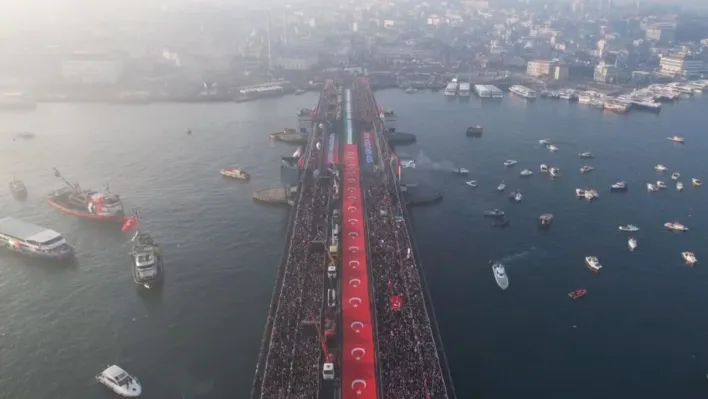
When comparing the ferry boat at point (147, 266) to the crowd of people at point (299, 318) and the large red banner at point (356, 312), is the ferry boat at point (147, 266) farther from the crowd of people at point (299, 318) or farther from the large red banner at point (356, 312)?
the large red banner at point (356, 312)

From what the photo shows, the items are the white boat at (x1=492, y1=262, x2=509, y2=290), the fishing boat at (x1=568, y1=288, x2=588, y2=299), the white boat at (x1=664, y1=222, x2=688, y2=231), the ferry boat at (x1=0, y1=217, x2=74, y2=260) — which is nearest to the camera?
the fishing boat at (x1=568, y1=288, x2=588, y2=299)

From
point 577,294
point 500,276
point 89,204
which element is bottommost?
point 577,294

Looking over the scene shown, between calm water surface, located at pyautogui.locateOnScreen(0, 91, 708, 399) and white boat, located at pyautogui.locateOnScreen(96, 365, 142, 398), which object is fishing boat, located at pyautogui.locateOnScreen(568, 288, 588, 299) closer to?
calm water surface, located at pyautogui.locateOnScreen(0, 91, 708, 399)

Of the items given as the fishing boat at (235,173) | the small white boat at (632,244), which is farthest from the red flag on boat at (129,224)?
the small white boat at (632,244)

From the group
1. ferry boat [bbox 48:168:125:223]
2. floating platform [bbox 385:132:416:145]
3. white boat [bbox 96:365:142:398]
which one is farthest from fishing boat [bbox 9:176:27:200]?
floating platform [bbox 385:132:416:145]

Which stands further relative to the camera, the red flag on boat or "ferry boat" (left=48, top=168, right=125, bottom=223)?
"ferry boat" (left=48, top=168, right=125, bottom=223)

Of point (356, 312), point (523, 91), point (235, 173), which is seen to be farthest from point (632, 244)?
point (523, 91)

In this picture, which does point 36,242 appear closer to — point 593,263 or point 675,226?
point 593,263
